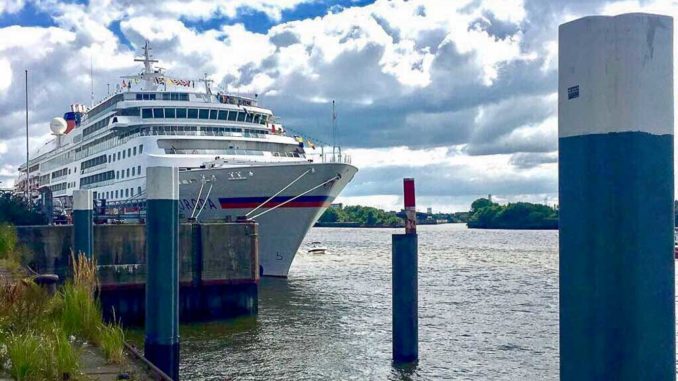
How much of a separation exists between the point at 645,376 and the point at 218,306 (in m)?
20.5

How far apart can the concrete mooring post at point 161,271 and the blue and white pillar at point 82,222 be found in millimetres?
7635

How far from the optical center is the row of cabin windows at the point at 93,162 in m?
42.4

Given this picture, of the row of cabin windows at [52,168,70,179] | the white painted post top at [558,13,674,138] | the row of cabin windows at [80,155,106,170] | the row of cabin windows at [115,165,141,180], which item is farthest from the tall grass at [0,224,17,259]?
the row of cabin windows at [52,168,70,179]

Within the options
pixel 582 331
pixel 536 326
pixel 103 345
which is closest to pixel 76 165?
pixel 536 326

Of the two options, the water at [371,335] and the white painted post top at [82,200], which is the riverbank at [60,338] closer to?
the water at [371,335]

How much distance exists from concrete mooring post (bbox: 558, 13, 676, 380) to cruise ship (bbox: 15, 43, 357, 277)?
83.4 ft

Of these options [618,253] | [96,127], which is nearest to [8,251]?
[618,253]

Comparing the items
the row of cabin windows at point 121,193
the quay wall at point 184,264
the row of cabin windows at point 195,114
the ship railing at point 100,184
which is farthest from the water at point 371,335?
the ship railing at point 100,184

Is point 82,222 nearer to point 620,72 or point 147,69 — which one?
point 620,72

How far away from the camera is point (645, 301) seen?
343 cm

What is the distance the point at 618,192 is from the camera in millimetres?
3371

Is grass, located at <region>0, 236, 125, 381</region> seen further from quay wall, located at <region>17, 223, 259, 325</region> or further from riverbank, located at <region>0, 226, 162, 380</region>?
quay wall, located at <region>17, 223, 259, 325</region>

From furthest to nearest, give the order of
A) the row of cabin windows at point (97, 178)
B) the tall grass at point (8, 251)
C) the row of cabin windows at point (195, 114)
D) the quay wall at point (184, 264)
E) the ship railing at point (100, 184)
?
the row of cabin windows at point (97, 178), the ship railing at point (100, 184), the row of cabin windows at point (195, 114), the quay wall at point (184, 264), the tall grass at point (8, 251)

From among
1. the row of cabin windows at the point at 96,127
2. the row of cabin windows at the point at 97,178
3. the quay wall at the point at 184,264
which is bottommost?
the quay wall at the point at 184,264
